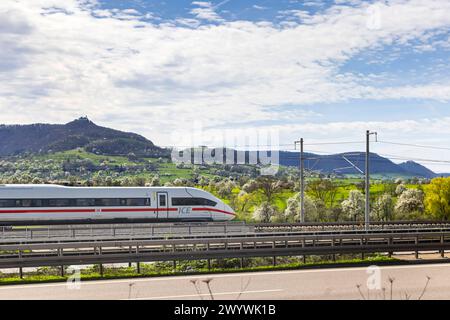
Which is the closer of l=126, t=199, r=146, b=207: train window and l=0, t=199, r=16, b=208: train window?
l=0, t=199, r=16, b=208: train window

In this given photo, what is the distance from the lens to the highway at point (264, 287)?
15.2m

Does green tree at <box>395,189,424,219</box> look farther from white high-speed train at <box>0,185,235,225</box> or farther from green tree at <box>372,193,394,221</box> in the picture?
white high-speed train at <box>0,185,235,225</box>

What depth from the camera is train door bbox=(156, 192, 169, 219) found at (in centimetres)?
3803

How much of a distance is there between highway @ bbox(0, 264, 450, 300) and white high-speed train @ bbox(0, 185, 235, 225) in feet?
61.6

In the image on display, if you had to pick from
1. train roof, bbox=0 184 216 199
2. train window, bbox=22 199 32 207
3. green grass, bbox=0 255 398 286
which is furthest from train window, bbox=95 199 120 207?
green grass, bbox=0 255 398 286

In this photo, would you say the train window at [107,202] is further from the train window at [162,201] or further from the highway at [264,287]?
the highway at [264,287]

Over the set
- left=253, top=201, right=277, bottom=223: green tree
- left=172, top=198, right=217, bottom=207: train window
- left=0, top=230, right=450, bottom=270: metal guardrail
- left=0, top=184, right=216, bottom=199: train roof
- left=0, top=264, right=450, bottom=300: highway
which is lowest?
left=253, top=201, right=277, bottom=223: green tree

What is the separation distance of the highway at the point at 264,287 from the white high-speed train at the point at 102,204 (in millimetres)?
18781

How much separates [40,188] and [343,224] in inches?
962

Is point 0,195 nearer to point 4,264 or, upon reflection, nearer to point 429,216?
point 4,264

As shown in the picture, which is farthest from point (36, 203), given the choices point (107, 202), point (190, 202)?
point (190, 202)

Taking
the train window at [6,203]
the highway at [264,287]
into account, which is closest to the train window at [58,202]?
the train window at [6,203]

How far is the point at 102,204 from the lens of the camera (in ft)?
122
